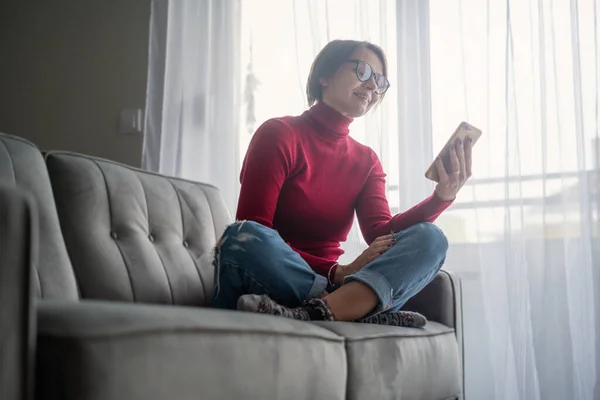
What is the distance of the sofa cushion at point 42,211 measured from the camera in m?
1.19

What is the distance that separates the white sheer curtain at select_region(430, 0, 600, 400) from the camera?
2029mm

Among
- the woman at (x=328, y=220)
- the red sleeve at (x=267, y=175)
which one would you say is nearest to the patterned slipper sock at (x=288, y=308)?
the woman at (x=328, y=220)

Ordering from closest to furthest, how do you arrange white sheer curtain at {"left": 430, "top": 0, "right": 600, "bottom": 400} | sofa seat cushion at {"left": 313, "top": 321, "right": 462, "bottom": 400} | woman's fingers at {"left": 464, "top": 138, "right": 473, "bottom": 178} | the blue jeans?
sofa seat cushion at {"left": 313, "top": 321, "right": 462, "bottom": 400} < the blue jeans < woman's fingers at {"left": 464, "top": 138, "right": 473, "bottom": 178} < white sheer curtain at {"left": 430, "top": 0, "right": 600, "bottom": 400}

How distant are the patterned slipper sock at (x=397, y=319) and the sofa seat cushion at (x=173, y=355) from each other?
326mm

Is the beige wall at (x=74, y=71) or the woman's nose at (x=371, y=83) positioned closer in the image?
the woman's nose at (x=371, y=83)

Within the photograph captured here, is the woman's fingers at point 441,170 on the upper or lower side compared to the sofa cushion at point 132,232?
upper

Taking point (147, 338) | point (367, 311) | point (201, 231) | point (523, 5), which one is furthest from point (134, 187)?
point (523, 5)

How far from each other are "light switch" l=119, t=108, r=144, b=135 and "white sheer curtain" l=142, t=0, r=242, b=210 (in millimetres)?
79

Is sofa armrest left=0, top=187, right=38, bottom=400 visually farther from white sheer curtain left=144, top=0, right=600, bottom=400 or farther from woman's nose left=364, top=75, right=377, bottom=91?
white sheer curtain left=144, top=0, right=600, bottom=400

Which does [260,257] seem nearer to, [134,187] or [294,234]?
[294,234]

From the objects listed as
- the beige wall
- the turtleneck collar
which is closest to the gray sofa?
the turtleneck collar

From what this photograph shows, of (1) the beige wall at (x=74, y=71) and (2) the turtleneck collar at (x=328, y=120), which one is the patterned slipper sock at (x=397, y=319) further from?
(1) the beige wall at (x=74, y=71)

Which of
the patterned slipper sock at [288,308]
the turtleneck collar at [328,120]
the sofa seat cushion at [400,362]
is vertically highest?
the turtleneck collar at [328,120]

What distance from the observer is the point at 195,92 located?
9.07ft
